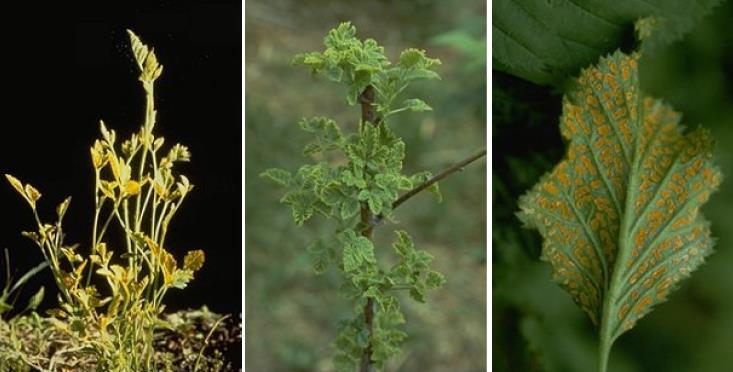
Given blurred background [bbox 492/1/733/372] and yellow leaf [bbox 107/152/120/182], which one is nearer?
blurred background [bbox 492/1/733/372]

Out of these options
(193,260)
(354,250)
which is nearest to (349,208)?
(354,250)

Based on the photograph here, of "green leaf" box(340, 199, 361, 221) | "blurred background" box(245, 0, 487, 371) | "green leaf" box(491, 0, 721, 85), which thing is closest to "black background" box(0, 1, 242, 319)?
"green leaf" box(340, 199, 361, 221)

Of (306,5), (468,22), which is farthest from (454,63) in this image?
(306,5)

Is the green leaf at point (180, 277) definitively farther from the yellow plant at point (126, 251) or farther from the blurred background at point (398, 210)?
the blurred background at point (398, 210)

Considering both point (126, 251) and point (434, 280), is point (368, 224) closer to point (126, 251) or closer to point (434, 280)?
A: point (434, 280)

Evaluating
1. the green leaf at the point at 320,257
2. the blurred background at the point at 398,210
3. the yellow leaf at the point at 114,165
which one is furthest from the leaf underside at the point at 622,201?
the blurred background at the point at 398,210

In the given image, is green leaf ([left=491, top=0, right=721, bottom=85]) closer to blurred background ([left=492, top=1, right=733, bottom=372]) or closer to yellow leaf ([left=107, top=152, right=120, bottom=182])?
blurred background ([left=492, top=1, right=733, bottom=372])
